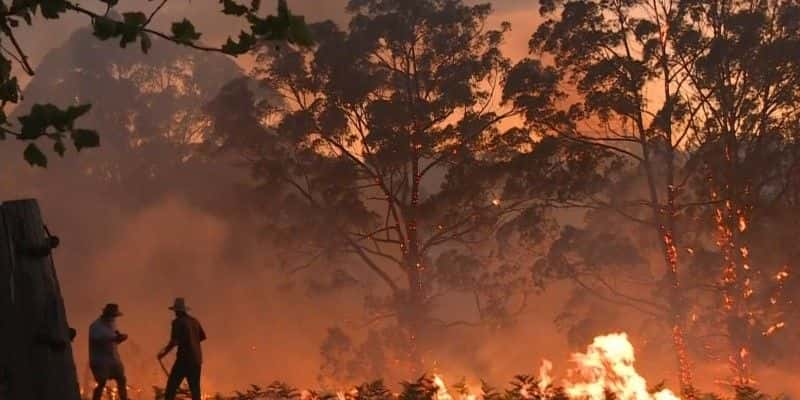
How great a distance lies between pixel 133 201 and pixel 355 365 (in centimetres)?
1830

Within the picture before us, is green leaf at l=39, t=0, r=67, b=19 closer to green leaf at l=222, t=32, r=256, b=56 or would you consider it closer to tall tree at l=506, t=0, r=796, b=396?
green leaf at l=222, t=32, r=256, b=56

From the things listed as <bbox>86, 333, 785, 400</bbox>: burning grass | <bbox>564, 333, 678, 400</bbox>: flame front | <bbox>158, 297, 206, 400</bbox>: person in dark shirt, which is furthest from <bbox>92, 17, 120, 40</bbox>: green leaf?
<bbox>564, 333, 678, 400</bbox>: flame front

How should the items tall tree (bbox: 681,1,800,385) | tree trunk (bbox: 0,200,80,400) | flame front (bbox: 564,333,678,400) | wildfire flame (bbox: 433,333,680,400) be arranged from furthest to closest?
1. tall tree (bbox: 681,1,800,385)
2. flame front (bbox: 564,333,678,400)
3. wildfire flame (bbox: 433,333,680,400)
4. tree trunk (bbox: 0,200,80,400)

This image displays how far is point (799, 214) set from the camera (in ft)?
91.6

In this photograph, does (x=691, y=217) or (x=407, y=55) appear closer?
(x=691, y=217)

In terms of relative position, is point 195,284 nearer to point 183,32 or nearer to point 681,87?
point 681,87

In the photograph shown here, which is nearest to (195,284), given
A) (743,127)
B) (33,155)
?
(743,127)

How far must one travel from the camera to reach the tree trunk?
11.3 ft

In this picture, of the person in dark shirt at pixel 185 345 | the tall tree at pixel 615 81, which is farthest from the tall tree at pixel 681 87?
the person in dark shirt at pixel 185 345

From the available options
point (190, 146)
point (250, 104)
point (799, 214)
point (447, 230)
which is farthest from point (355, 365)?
point (190, 146)

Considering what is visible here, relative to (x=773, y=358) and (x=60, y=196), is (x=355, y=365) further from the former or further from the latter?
(x=60, y=196)

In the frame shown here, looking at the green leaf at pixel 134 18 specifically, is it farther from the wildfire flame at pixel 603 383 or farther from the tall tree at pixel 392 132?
the tall tree at pixel 392 132

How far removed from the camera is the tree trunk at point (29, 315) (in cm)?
346

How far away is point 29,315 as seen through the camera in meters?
3.49
